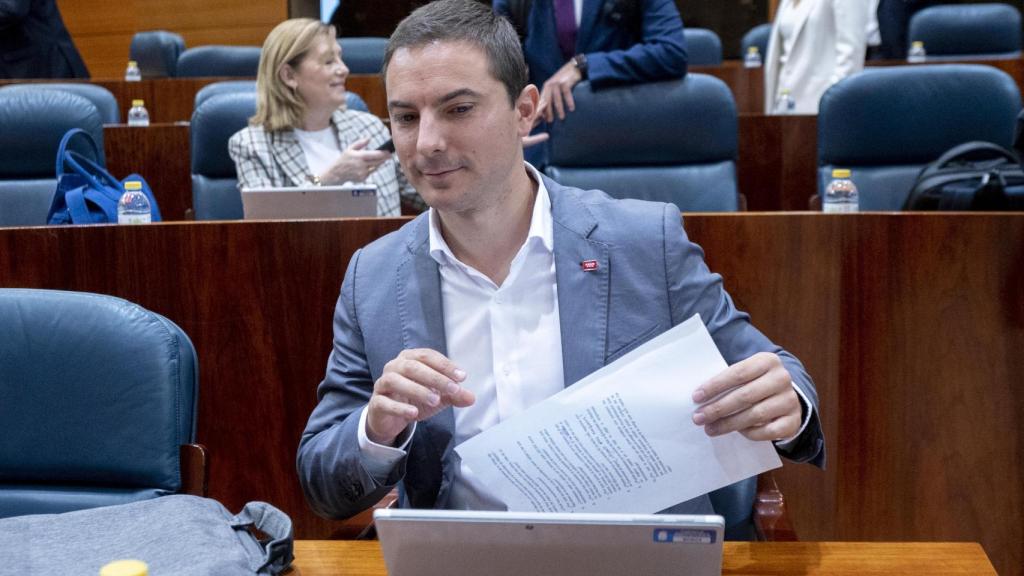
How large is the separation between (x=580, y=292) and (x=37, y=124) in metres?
2.43

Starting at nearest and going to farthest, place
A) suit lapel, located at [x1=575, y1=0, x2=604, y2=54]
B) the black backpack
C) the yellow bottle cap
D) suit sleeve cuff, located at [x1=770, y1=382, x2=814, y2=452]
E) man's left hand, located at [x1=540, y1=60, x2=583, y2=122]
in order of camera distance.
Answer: the yellow bottle cap, suit sleeve cuff, located at [x1=770, y1=382, x2=814, y2=452], the black backpack, man's left hand, located at [x1=540, y1=60, x2=583, y2=122], suit lapel, located at [x1=575, y1=0, x2=604, y2=54]

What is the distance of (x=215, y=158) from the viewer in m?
3.46

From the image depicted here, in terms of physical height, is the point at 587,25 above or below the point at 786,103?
above

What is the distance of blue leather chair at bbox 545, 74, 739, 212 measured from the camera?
3084 millimetres

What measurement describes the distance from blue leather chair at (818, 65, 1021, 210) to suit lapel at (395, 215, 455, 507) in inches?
75.5

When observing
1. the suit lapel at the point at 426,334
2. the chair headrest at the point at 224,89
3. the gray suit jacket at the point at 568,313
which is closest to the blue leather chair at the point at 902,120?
the gray suit jacket at the point at 568,313

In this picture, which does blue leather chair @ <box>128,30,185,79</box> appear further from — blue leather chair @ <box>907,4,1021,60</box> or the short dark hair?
the short dark hair

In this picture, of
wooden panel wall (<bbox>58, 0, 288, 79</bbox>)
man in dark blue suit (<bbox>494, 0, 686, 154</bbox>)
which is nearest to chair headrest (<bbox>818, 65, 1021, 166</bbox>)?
man in dark blue suit (<bbox>494, 0, 686, 154</bbox>)

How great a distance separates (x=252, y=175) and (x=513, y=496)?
87.9 inches

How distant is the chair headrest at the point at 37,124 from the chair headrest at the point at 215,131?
0.89 ft

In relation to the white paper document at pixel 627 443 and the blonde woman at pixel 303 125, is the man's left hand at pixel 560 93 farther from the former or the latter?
the white paper document at pixel 627 443

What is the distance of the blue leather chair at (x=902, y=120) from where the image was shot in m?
3.08

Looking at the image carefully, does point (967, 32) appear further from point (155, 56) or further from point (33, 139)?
point (33, 139)

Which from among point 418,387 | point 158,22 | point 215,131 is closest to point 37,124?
point 215,131
